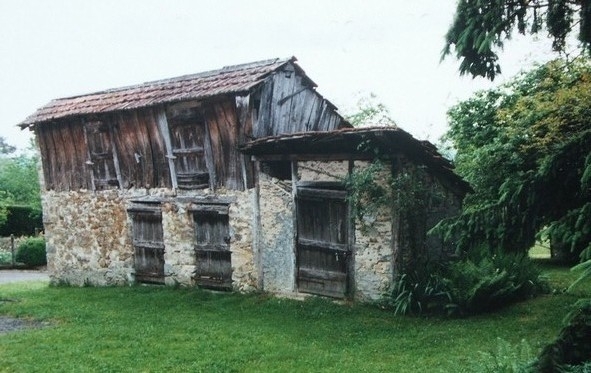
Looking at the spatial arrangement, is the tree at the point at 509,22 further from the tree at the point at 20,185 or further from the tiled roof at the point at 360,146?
the tree at the point at 20,185

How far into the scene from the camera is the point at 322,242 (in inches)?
407

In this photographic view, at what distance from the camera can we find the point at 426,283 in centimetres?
A: 912

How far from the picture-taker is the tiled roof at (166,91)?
11.3m

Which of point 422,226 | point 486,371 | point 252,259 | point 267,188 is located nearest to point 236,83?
point 267,188

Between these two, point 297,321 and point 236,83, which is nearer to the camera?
point 297,321

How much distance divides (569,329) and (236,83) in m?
8.40

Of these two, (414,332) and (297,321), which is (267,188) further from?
(414,332)

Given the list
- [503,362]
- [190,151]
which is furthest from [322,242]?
[503,362]

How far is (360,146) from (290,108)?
12.0 ft

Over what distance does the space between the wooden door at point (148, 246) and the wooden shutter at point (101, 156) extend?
4.33 ft

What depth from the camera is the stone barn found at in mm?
9812

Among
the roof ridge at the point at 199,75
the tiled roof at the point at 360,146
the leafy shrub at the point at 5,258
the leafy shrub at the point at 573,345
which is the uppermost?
the roof ridge at the point at 199,75

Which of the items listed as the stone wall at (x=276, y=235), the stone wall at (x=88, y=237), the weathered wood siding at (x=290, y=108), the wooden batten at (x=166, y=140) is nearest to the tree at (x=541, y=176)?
the stone wall at (x=276, y=235)

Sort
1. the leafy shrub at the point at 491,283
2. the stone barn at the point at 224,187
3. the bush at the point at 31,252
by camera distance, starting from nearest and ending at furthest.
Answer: the leafy shrub at the point at 491,283 → the stone barn at the point at 224,187 → the bush at the point at 31,252
